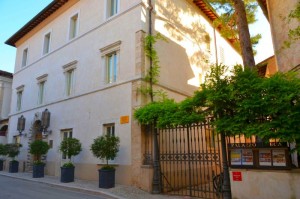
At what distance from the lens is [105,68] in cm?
1289

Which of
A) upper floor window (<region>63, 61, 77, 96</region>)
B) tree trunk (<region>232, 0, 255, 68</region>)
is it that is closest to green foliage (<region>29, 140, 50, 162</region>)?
upper floor window (<region>63, 61, 77, 96</region>)

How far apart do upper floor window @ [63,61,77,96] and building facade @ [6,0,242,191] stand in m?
0.06

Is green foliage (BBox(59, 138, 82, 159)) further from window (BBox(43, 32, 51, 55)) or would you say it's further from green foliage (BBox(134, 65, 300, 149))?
window (BBox(43, 32, 51, 55))

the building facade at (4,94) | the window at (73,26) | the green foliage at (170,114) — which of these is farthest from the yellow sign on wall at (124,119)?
the building facade at (4,94)

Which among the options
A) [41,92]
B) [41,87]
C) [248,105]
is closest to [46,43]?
[41,87]

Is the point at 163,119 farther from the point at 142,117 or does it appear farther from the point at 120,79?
the point at 120,79

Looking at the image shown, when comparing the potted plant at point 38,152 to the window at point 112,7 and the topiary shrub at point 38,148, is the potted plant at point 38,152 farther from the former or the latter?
the window at point 112,7

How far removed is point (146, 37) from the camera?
37.7 feet

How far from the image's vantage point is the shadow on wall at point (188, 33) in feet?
44.2

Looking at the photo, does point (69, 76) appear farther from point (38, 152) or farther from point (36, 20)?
point (36, 20)

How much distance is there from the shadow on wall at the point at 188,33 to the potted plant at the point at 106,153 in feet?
17.3

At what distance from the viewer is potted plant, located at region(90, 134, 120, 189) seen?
9820 mm

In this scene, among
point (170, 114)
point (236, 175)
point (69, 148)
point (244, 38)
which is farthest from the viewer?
point (69, 148)

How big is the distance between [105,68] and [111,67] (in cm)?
34
